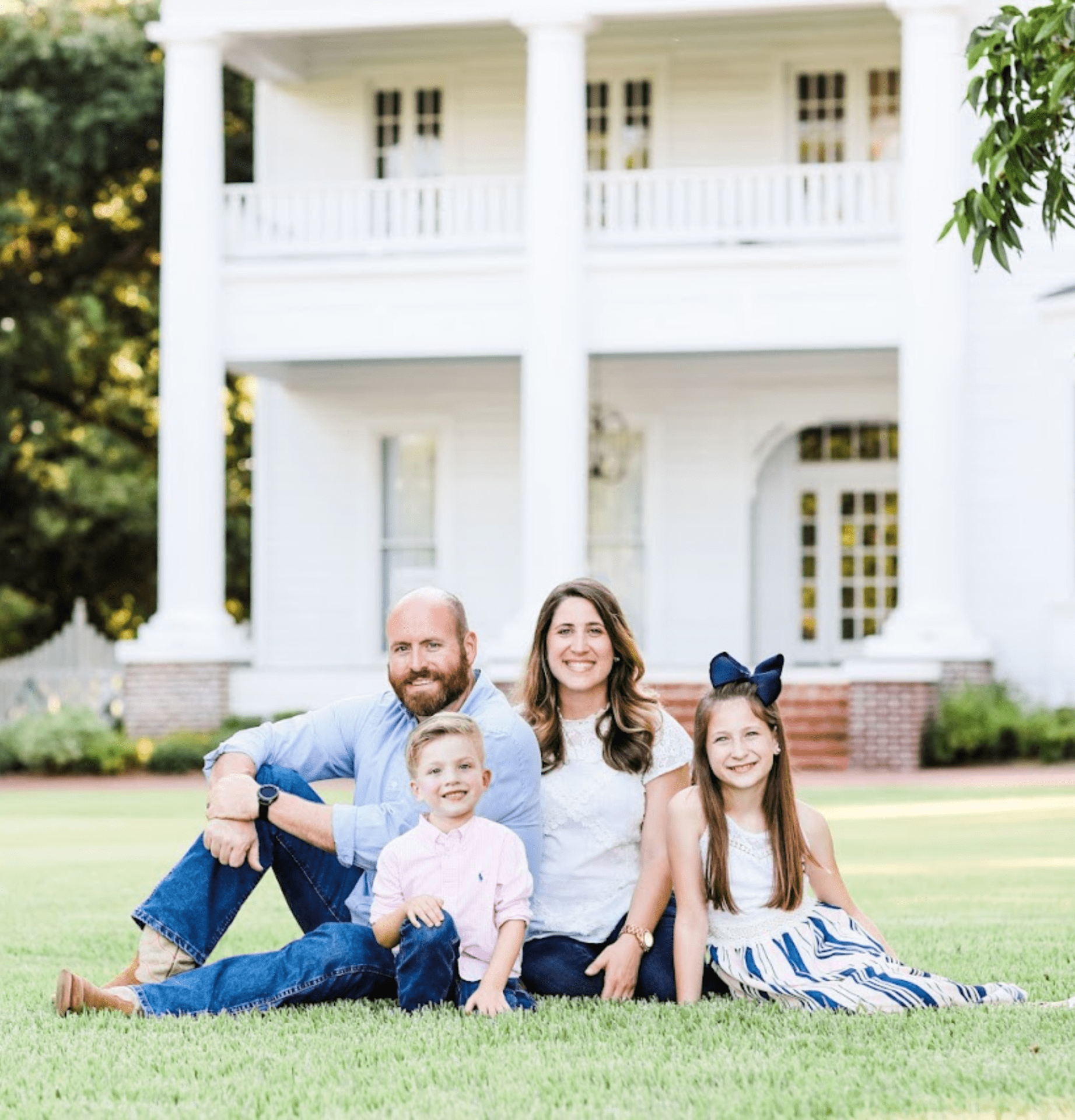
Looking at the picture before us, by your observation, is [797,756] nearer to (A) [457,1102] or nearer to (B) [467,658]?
(B) [467,658]

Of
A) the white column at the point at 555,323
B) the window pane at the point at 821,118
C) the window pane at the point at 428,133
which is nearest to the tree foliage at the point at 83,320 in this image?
the window pane at the point at 428,133

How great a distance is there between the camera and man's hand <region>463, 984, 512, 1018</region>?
20.0 ft

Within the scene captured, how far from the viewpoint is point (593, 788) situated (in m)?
6.56

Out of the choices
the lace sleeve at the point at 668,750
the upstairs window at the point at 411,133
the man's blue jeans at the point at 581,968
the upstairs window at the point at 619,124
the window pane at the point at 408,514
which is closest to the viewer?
the man's blue jeans at the point at 581,968

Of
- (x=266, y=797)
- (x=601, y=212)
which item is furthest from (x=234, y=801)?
(x=601, y=212)

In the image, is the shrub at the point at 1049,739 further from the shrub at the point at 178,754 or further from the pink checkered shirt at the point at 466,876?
the pink checkered shirt at the point at 466,876

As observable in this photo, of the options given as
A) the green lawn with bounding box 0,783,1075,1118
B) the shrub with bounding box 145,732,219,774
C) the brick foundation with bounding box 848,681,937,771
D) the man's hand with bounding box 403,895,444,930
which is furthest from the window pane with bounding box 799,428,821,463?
the man's hand with bounding box 403,895,444,930

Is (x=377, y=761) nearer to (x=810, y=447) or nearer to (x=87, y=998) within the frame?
(x=87, y=998)

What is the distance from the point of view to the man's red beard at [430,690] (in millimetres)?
6395

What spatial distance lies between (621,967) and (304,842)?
1.04m

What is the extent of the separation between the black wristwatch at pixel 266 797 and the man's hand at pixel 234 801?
25mm

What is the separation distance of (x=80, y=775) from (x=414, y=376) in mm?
5786

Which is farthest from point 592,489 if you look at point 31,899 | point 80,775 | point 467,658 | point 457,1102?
point 457,1102

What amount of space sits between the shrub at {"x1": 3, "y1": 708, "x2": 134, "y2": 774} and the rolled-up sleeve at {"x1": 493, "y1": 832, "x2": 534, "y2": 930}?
1421 cm
